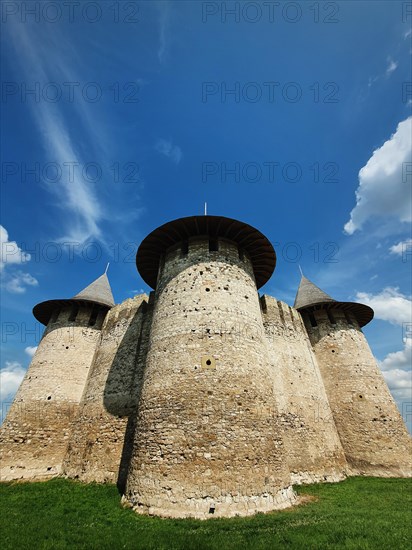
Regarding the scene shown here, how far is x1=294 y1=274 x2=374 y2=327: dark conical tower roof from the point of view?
59.0 feet

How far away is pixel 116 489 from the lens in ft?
33.0

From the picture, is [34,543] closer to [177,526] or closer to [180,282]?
[177,526]

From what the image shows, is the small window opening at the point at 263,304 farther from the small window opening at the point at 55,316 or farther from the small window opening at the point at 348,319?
the small window opening at the point at 55,316

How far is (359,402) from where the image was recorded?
594 inches

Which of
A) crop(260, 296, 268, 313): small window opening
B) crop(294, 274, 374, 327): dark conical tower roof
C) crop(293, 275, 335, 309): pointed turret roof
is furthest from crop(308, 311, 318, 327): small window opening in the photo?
crop(260, 296, 268, 313): small window opening

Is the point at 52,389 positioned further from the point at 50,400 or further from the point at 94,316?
the point at 94,316

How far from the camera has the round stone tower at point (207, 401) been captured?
24.7 ft

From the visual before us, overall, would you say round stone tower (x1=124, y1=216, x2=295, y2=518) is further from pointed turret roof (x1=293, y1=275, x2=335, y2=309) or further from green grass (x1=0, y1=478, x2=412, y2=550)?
pointed turret roof (x1=293, y1=275, x2=335, y2=309)

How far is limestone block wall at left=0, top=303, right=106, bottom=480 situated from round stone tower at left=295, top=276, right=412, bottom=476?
47.4 feet

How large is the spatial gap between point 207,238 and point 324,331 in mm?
10555

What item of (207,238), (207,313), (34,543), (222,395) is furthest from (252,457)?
(207,238)

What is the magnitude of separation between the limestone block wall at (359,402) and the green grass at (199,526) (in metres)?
4.58

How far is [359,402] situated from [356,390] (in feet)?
2.03

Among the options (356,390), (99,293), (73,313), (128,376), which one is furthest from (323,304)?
(73,313)
